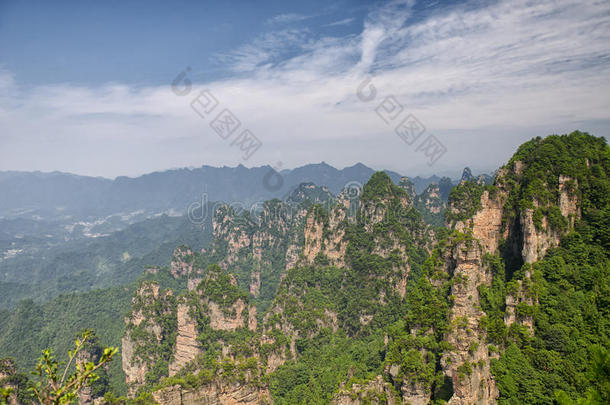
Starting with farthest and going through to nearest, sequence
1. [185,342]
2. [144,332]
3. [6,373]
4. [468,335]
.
Result: [144,332]
[185,342]
[6,373]
[468,335]

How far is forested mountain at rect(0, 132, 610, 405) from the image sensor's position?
882 inches

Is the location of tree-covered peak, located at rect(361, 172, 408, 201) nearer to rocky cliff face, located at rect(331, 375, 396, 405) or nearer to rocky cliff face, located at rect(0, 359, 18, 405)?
rocky cliff face, located at rect(331, 375, 396, 405)

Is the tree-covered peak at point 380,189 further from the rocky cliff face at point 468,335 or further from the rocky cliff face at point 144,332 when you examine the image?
the rocky cliff face at point 144,332

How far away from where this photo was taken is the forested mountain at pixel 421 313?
73.5 feet

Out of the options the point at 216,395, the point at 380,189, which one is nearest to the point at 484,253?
the point at 216,395

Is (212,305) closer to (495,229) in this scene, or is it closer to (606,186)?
(495,229)

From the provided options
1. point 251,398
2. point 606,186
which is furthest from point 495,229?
point 251,398

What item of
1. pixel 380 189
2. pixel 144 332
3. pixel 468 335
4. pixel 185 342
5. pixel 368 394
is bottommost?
pixel 185 342

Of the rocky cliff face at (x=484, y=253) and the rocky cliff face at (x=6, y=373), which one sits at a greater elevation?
the rocky cliff face at (x=484, y=253)

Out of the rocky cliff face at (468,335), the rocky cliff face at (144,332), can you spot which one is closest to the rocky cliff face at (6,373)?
the rocky cliff face at (144,332)

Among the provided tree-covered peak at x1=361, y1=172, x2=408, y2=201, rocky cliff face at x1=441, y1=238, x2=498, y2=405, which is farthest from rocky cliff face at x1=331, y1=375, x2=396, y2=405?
tree-covered peak at x1=361, y1=172, x2=408, y2=201

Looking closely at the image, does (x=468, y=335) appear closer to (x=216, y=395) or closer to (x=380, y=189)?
(x=216, y=395)

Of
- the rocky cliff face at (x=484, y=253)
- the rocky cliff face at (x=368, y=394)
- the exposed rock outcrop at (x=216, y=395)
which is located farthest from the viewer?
the rocky cliff face at (x=368, y=394)

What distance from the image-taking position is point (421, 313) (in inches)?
1094
